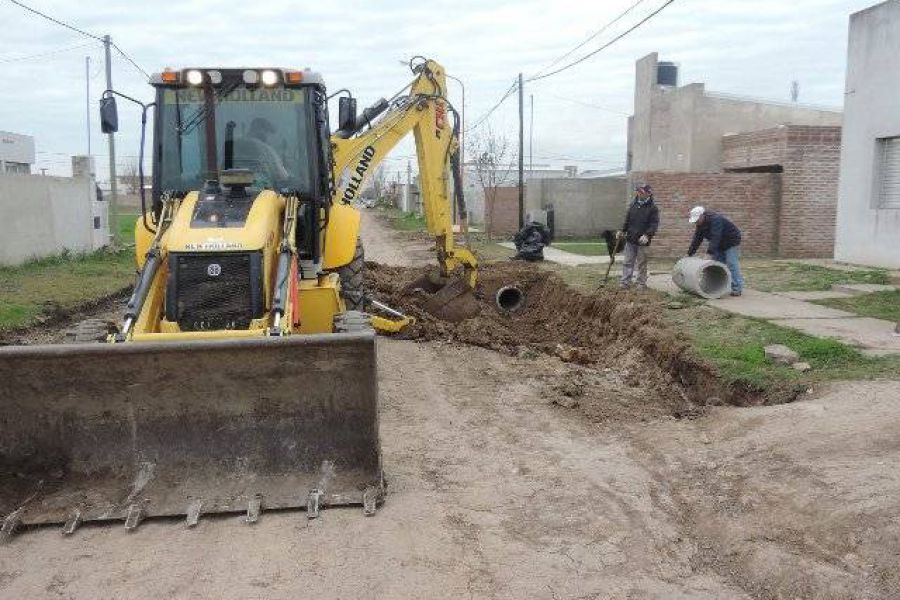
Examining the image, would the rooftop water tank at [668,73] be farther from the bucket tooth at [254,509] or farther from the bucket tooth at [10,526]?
the bucket tooth at [10,526]

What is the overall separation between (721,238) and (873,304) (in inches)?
91.7

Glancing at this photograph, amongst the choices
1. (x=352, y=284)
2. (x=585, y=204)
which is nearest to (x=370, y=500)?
(x=352, y=284)

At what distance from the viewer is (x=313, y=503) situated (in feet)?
17.6

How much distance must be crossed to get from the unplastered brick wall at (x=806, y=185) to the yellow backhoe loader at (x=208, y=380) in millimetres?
16056

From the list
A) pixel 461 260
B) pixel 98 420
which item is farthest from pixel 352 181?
pixel 98 420

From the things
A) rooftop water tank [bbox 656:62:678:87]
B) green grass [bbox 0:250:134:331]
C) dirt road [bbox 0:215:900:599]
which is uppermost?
rooftop water tank [bbox 656:62:678:87]

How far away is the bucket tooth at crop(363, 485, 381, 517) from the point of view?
5.37m

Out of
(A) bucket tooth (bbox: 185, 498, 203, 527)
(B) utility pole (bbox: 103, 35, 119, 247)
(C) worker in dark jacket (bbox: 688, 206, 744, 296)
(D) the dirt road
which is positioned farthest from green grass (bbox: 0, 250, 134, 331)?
(C) worker in dark jacket (bbox: 688, 206, 744, 296)

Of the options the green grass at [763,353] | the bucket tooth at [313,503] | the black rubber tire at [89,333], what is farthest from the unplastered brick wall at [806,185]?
the bucket tooth at [313,503]

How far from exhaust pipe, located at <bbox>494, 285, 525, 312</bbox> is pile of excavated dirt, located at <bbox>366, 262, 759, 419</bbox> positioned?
13cm

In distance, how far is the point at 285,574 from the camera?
183 inches

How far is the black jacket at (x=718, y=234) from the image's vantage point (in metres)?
13.0

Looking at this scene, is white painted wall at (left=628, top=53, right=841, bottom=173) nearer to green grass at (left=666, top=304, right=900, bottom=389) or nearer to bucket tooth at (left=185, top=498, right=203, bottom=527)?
green grass at (left=666, top=304, right=900, bottom=389)

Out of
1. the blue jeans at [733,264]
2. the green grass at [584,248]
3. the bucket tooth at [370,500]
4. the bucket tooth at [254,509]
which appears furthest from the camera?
the green grass at [584,248]
